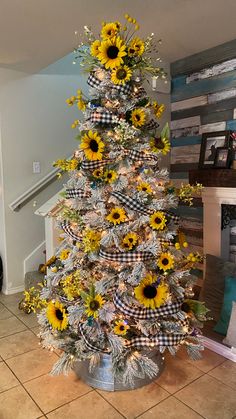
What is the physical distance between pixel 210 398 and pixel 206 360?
0.36 m

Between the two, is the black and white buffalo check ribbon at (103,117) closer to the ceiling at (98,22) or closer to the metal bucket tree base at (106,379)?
the ceiling at (98,22)

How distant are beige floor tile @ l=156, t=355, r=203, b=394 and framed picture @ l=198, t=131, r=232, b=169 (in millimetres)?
1454

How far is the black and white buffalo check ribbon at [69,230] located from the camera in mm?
1862

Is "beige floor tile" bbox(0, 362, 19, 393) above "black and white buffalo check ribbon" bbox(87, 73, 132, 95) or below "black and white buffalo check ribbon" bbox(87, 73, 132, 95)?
below

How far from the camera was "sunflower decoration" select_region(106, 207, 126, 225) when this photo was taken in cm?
172

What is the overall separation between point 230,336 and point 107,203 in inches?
47.5

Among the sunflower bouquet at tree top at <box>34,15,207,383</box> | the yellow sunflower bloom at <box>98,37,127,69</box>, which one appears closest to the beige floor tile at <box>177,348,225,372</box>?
the sunflower bouquet at tree top at <box>34,15,207,383</box>

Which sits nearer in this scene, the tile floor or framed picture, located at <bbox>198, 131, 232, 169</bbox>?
the tile floor

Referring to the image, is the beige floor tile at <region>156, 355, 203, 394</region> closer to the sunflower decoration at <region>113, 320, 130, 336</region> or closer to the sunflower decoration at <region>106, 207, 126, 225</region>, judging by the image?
the sunflower decoration at <region>113, 320, 130, 336</region>

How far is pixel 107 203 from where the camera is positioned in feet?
5.87

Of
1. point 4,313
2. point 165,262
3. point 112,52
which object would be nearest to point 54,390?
point 165,262

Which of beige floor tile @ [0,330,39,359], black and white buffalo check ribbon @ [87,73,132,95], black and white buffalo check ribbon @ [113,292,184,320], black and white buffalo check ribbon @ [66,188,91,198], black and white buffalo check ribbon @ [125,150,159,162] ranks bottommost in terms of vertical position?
beige floor tile @ [0,330,39,359]

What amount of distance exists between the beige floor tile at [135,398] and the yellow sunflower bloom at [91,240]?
0.80 meters

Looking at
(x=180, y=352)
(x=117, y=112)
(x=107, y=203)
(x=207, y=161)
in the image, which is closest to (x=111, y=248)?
(x=107, y=203)
